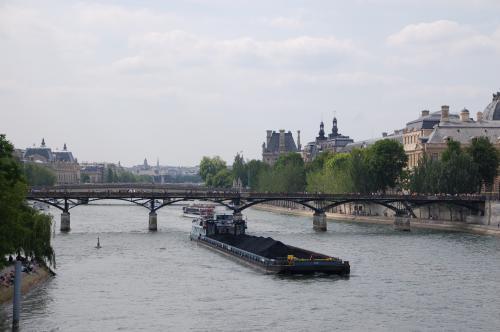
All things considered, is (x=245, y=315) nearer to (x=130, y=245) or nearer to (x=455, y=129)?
(x=130, y=245)

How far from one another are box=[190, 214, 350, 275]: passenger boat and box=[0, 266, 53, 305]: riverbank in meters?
13.9

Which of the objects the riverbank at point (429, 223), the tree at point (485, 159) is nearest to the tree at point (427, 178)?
the tree at point (485, 159)

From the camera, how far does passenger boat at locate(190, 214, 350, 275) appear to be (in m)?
64.2

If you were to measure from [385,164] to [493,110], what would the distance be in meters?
25.9

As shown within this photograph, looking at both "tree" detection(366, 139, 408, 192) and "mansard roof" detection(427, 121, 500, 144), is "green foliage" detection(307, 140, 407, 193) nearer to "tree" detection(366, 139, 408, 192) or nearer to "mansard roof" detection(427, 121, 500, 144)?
"tree" detection(366, 139, 408, 192)

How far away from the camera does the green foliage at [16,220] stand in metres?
47.3

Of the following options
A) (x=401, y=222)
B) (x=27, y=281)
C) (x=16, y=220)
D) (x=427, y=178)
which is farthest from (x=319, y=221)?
(x=16, y=220)

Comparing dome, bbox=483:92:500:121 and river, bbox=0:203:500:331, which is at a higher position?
dome, bbox=483:92:500:121

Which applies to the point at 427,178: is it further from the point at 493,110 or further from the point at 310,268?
the point at 310,268

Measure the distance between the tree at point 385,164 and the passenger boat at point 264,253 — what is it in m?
38.4

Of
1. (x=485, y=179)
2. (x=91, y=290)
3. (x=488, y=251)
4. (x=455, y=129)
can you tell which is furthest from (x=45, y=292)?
(x=455, y=129)

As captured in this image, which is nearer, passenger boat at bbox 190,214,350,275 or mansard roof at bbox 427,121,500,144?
passenger boat at bbox 190,214,350,275

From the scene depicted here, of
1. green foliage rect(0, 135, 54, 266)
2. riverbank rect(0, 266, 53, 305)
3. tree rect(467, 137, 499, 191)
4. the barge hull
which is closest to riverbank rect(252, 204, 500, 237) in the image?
tree rect(467, 137, 499, 191)

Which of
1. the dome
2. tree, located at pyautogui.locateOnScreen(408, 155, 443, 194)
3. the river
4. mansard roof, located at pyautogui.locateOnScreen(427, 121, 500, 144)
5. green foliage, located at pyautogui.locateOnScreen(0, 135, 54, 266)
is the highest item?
the dome
